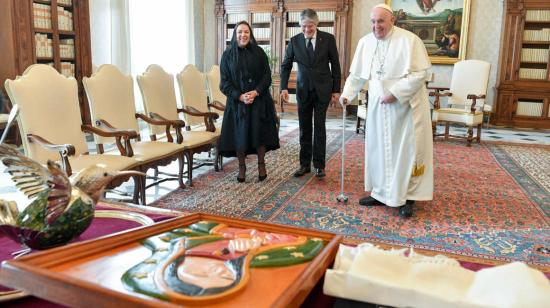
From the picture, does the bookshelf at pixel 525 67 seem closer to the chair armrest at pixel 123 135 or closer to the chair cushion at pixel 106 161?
the chair armrest at pixel 123 135

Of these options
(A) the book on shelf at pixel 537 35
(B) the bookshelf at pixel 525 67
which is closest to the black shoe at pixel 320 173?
(B) the bookshelf at pixel 525 67

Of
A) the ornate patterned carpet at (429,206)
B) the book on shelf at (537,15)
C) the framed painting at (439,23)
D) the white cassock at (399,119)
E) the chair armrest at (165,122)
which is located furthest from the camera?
the framed painting at (439,23)

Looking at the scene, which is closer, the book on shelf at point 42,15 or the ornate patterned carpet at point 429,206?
the ornate patterned carpet at point 429,206

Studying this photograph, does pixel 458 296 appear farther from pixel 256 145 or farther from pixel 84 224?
pixel 256 145

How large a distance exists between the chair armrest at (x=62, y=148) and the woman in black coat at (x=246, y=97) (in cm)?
172

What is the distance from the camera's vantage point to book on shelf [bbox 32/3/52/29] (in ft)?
19.6

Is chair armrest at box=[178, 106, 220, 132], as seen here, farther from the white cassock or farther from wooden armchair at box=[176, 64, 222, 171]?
the white cassock

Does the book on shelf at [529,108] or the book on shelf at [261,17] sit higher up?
the book on shelf at [261,17]

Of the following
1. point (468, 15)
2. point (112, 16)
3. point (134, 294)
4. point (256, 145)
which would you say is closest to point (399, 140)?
point (256, 145)

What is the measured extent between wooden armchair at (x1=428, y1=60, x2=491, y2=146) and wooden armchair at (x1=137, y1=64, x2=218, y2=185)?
3969 mm

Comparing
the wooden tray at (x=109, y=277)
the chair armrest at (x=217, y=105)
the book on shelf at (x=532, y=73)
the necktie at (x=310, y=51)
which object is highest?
the necktie at (x=310, y=51)

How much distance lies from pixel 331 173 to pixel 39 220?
13.5ft

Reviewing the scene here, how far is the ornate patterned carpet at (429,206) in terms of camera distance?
10.6 ft

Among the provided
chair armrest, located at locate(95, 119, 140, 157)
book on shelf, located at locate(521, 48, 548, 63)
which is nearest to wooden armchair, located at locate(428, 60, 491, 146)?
book on shelf, located at locate(521, 48, 548, 63)
